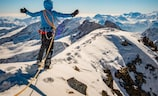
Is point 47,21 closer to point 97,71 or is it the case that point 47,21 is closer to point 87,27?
point 97,71

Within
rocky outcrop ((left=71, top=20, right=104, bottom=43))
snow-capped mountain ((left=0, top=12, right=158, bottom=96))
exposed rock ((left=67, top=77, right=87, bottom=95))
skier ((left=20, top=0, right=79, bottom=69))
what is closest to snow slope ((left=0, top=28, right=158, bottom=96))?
snow-capped mountain ((left=0, top=12, right=158, bottom=96))

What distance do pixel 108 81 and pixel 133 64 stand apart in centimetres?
982

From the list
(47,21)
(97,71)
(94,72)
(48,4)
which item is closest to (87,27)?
(97,71)

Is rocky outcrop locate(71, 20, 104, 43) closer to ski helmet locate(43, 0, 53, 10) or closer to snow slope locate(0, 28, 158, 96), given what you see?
snow slope locate(0, 28, 158, 96)

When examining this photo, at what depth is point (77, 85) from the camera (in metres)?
17.3

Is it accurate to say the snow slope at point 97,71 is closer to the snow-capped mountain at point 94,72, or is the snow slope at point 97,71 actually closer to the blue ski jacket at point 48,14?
the snow-capped mountain at point 94,72

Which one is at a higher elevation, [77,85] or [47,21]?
[47,21]

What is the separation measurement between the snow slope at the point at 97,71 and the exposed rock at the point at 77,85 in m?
0.40

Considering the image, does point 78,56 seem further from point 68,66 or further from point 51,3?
point 51,3

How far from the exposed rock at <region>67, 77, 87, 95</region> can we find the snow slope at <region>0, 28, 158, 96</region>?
0.40 m

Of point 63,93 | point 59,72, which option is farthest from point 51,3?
point 63,93

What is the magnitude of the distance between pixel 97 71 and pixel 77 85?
7.62m

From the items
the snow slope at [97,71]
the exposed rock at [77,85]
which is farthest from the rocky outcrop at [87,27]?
the exposed rock at [77,85]

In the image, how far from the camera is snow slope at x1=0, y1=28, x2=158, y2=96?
15445 mm
